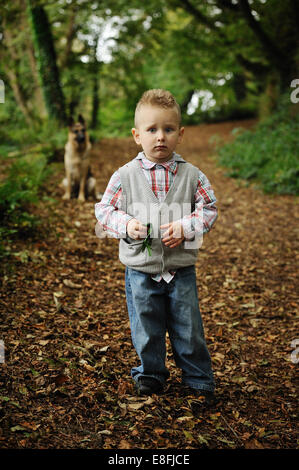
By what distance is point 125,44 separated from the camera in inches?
540

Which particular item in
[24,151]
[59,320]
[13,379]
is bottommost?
[13,379]

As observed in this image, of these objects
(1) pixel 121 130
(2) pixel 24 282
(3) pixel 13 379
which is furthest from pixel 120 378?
(1) pixel 121 130

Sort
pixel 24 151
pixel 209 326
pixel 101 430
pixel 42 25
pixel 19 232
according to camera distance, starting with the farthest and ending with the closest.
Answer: pixel 42 25 → pixel 24 151 → pixel 19 232 → pixel 209 326 → pixel 101 430

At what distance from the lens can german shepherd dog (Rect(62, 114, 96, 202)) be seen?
7102 mm

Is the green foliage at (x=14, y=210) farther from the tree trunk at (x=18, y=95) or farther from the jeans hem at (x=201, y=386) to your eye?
the tree trunk at (x=18, y=95)

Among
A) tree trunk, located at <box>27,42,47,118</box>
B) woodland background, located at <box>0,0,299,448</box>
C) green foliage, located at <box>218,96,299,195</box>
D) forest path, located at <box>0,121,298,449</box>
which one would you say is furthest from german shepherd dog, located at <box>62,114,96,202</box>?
tree trunk, located at <box>27,42,47,118</box>

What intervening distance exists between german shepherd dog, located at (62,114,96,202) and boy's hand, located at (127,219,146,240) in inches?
203

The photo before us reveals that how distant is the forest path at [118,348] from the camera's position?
8.27 ft

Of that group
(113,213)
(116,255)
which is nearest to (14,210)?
(116,255)

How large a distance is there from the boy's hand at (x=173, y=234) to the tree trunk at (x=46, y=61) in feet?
31.0

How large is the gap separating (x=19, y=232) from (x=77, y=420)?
325 cm

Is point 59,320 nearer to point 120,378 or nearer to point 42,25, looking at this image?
point 120,378

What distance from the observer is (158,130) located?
7.73 feet

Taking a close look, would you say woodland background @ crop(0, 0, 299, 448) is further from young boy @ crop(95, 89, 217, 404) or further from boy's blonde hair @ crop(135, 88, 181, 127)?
boy's blonde hair @ crop(135, 88, 181, 127)
